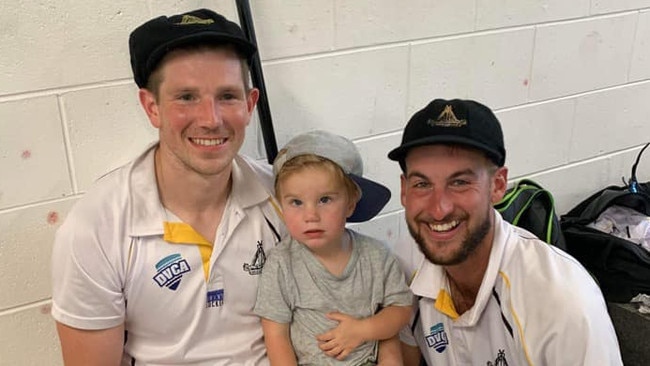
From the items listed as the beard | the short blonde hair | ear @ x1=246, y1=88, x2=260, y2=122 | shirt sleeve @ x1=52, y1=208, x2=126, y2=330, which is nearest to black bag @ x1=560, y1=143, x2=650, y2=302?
the beard

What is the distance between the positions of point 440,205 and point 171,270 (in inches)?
23.5

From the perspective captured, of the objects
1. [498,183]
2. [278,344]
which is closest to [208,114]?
[278,344]

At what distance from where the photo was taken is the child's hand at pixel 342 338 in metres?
1.45

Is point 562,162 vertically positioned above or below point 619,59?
below

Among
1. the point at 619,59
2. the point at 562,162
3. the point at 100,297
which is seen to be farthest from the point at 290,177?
the point at 619,59

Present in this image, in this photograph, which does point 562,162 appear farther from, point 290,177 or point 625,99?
point 290,177

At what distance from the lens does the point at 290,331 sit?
4.93 feet

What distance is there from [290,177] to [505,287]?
506 millimetres

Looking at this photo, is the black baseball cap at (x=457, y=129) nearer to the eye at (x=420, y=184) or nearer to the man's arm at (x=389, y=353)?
the eye at (x=420, y=184)

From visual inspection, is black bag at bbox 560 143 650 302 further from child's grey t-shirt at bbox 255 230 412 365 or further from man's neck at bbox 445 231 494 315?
child's grey t-shirt at bbox 255 230 412 365

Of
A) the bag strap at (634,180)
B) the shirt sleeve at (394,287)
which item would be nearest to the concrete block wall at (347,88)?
the bag strap at (634,180)

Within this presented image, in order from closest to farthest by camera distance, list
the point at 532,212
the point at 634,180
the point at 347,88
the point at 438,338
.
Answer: the point at 438,338 → the point at 347,88 → the point at 532,212 → the point at 634,180

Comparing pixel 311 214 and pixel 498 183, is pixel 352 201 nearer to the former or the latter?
pixel 311 214

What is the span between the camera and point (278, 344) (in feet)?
4.83
